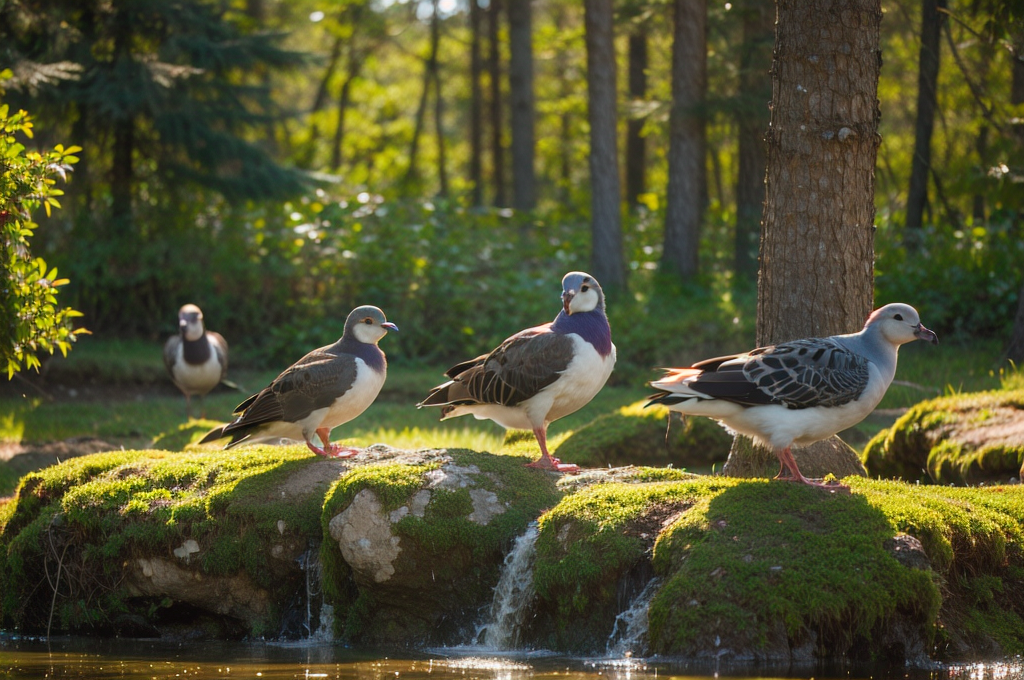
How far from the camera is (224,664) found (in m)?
5.96

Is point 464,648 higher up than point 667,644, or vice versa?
point 667,644

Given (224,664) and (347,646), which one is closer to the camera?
(224,664)

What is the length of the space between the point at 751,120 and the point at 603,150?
2919mm

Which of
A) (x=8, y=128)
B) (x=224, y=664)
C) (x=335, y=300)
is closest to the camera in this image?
(x=224, y=664)

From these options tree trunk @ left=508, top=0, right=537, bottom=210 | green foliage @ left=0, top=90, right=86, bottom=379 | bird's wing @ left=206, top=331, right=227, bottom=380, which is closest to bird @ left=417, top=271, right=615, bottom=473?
green foliage @ left=0, top=90, right=86, bottom=379

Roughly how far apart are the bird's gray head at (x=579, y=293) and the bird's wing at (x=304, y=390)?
71.4 inches

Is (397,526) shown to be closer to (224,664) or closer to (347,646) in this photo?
(347,646)

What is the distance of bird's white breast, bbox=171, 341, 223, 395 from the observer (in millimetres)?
13609

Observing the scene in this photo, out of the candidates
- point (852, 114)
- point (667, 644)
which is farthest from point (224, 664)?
point (852, 114)

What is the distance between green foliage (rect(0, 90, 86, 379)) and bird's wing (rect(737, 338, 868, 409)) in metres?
5.58

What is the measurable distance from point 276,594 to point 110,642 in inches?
47.0

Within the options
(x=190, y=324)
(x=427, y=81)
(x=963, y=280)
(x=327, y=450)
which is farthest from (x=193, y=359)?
(x=427, y=81)

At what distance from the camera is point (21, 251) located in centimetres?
805

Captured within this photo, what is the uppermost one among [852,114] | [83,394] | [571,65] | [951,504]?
[571,65]
